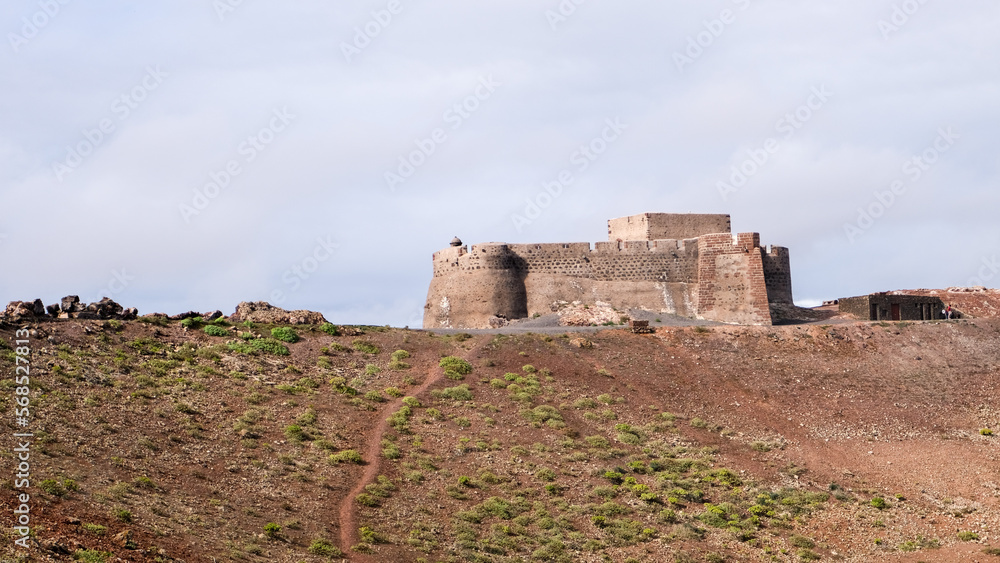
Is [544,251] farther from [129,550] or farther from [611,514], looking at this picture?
[129,550]

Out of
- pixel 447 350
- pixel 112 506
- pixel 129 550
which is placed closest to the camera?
pixel 129 550

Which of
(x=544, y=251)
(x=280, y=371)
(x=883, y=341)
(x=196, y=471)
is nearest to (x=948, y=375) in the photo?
(x=883, y=341)

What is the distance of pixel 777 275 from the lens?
4966 centimetres

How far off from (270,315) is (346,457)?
1351cm

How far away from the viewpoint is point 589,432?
106 feet

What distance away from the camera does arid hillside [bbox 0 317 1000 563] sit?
23203 mm

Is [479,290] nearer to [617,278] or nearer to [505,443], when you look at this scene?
[617,278]

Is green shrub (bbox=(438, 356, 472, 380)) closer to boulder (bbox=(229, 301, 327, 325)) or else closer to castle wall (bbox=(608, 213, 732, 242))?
boulder (bbox=(229, 301, 327, 325))

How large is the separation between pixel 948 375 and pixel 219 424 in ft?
87.7

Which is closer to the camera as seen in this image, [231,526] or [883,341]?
[231,526]

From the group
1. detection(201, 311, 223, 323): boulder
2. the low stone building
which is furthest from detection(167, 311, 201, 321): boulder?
the low stone building

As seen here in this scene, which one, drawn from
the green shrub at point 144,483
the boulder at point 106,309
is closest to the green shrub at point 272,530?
the green shrub at point 144,483

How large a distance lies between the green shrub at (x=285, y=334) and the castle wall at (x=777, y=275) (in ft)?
75.8

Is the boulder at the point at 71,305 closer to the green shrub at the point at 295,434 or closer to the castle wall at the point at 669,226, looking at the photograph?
the green shrub at the point at 295,434
